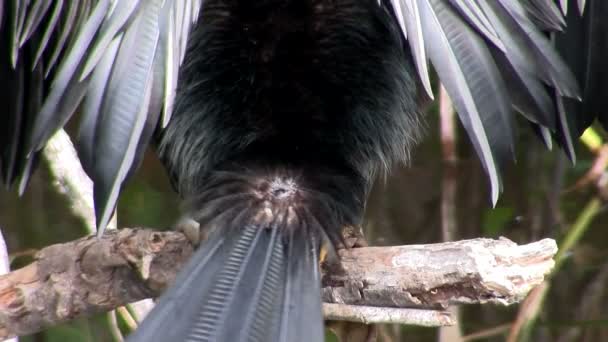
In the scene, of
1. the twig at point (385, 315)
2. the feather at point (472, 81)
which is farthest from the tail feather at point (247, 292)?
the feather at point (472, 81)

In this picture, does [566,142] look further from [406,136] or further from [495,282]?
[495,282]

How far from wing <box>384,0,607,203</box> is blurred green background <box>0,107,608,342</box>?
111 centimetres

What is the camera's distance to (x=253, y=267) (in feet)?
5.16

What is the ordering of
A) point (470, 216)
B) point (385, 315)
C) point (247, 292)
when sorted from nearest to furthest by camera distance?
1. point (247, 292)
2. point (385, 315)
3. point (470, 216)

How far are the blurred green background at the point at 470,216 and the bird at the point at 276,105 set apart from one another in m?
1.10

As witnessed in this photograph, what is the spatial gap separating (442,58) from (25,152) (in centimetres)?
93

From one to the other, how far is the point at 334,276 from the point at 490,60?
385mm

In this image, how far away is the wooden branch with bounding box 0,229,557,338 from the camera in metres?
1.45

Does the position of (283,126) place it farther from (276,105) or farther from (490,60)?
(490,60)

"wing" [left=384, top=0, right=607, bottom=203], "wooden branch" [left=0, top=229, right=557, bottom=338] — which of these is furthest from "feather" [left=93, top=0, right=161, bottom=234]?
"wing" [left=384, top=0, right=607, bottom=203]

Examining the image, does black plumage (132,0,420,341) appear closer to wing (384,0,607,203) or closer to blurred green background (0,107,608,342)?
wing (384,0,607,203)

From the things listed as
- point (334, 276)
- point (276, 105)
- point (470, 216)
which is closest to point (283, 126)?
point (276, 105)

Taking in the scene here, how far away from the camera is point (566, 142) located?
82.4 inches

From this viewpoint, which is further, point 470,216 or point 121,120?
point 470,216
